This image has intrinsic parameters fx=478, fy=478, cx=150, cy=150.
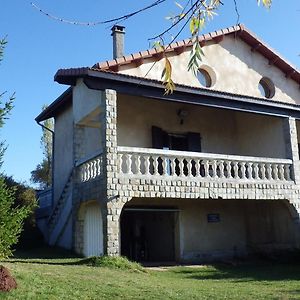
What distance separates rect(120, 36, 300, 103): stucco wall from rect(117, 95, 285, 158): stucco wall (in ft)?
4.02

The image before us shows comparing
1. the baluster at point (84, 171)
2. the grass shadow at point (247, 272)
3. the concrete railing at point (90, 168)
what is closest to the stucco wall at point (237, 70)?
the concrete railing at point (90, 168)

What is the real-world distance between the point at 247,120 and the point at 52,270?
33.8ft

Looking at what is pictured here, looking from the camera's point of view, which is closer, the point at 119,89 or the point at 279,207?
the point at 119,89

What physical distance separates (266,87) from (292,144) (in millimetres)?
3002

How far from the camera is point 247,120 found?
1753 cm

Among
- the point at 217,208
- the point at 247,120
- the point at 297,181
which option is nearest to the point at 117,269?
the point at 217,208

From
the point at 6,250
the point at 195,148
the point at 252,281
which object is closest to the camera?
the point at 6,250

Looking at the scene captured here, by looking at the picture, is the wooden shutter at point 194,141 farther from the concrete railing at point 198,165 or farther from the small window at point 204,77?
the small window at point 204,77

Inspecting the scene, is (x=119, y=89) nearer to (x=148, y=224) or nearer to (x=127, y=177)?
(x=127, y=177)

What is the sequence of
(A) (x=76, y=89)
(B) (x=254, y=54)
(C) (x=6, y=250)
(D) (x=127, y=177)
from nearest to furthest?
(C) (x=6, y=250), (D) (x=127, y=177), (A) (x=76, y=89), (B) (x=254, y=54)

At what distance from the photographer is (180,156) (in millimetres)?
13320

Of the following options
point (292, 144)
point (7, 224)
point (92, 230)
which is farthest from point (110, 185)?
point (292, 144)

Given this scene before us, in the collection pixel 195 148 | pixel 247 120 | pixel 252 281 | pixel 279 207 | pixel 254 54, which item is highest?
pixel 254 54

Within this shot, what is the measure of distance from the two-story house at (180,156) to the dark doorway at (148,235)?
35 mm
